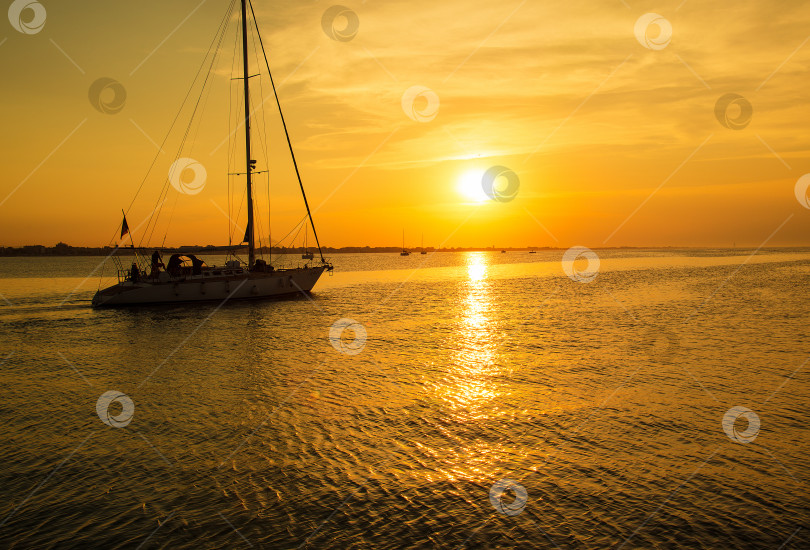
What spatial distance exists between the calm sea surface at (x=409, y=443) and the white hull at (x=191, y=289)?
54.0 ft

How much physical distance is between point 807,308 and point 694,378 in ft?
104

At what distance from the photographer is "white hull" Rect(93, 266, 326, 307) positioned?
43.7 m

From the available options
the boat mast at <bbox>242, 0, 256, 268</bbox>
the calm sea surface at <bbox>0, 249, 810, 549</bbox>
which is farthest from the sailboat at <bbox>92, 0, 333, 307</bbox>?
the calm sea surface at <bbox>0, 249, 810, 549</bbox>

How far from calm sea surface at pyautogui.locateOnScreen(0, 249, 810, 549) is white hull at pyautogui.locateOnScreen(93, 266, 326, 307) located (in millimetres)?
16452

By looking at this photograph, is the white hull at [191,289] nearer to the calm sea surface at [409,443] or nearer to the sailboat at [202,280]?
the sailboat at [202,280]

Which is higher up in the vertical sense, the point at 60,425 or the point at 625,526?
the point at 625,526

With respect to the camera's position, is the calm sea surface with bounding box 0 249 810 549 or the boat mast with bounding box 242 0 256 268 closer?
the calm sea surface with bounding box 0 249 810 549

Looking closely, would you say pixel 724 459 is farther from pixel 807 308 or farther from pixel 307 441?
pixel 807 308

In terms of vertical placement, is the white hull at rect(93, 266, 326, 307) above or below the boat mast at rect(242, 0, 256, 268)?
below

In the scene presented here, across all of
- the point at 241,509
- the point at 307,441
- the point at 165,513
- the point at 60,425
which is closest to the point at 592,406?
the point at 307,441

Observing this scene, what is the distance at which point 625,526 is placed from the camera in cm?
841

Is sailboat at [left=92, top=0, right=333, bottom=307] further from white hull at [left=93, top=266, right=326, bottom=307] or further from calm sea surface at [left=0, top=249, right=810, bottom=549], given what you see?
calm sea surface at [left=0, top=249, right=810, bottom=549]

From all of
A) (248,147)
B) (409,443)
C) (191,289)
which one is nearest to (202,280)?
(191,289)

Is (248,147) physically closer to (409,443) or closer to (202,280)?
(202,280)
